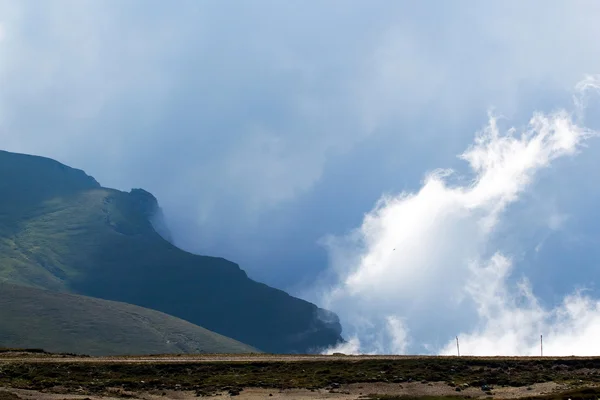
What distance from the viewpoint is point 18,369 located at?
7594 cm

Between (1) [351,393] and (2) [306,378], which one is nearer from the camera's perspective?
(1) [351,393]

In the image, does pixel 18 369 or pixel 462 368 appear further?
pixel 462 368

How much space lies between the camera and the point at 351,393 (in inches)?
2714

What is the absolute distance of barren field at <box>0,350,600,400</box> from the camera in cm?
6706

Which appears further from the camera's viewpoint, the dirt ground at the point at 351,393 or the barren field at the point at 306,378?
the barren field at the point at 306,378

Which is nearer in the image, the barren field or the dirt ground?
the dirt ground

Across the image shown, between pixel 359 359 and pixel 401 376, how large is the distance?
11292mm

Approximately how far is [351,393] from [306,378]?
8.15 metres

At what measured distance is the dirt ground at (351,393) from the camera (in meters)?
64.9

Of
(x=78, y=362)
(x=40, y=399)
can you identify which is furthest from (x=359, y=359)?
(x=40, y=399)

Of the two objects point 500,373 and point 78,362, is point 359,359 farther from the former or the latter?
point 78,362

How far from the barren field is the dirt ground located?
0.10 metres

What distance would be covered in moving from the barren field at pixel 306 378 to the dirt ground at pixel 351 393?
0.10 metres

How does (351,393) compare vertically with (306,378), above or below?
below
